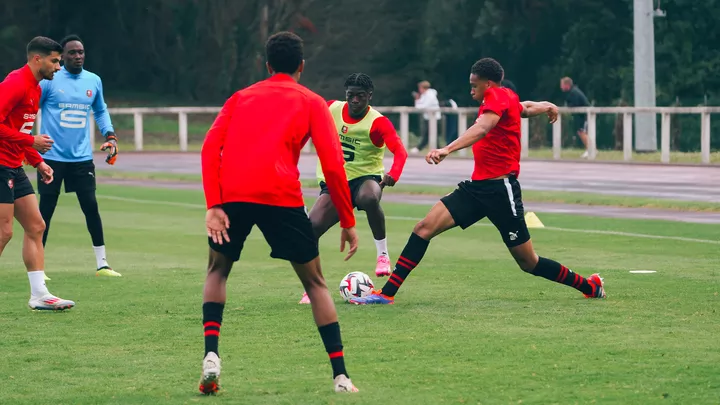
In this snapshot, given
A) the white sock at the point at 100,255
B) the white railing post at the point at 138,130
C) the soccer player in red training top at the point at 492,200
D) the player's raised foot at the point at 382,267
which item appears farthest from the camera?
the white railing post at the point at 138,130

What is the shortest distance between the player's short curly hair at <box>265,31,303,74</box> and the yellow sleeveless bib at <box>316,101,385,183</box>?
459 centimetres

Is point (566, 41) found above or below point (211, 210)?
above

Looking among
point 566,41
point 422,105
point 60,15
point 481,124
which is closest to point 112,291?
point 481,124

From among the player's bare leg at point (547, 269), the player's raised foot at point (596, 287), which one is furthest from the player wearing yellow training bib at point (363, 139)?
the player's raised foot at point (596, 287)

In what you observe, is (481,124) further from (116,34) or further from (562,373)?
(116,34)

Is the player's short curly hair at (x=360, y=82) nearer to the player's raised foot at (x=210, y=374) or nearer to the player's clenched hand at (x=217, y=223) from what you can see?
the player's clenched hand at (x=217, y=223)

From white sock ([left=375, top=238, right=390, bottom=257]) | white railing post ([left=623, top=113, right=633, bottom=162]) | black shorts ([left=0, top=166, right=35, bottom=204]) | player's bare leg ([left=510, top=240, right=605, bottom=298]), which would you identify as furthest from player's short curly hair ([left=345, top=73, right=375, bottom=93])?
white railing post ([left=623, top=113, right=633, bottom=162])

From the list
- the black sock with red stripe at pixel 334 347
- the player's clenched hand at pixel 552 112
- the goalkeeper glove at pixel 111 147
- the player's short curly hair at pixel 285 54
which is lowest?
the black sock with red stripe at pixel 334 347

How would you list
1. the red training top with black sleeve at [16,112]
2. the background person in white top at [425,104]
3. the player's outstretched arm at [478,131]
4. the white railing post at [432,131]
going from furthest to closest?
the background person in white top at [425,104] → the white railing post at [432,131] → the red training top with black sleeve at [16,112] → the player's outstretched arm at [478,131]

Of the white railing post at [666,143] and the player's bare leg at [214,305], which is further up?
the white railing post at [666,143]

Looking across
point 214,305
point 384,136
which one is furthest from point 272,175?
point 384,136

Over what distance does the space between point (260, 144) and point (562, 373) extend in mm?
2172

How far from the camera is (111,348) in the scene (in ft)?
29.3

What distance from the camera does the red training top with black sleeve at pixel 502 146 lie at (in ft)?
35.0
